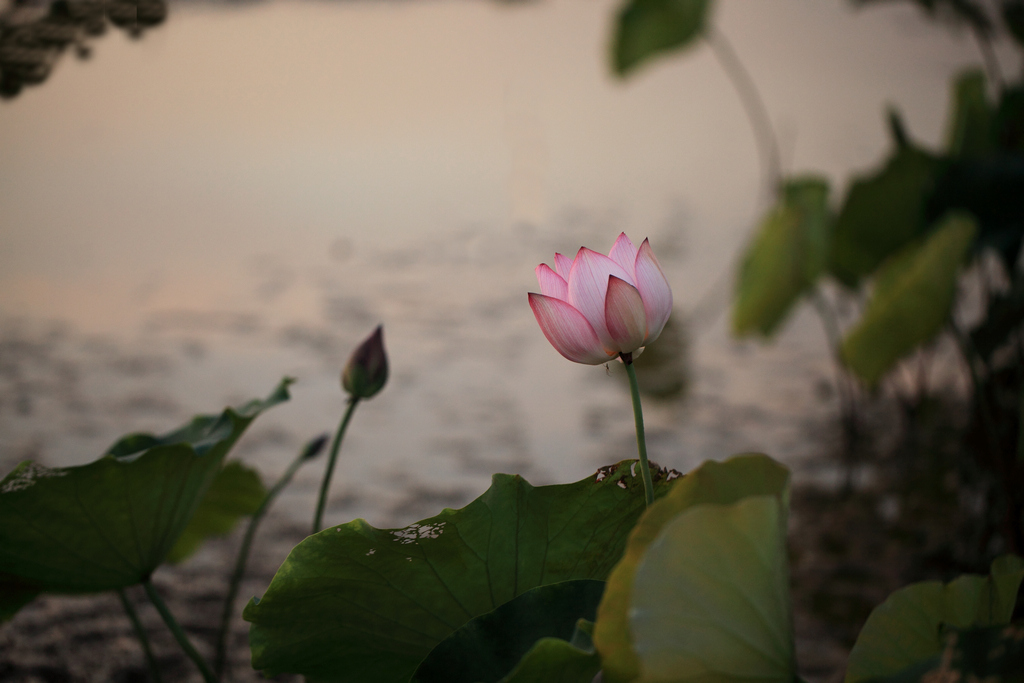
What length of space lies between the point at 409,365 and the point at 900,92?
215 cm

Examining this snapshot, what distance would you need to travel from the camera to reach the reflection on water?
0.59 meters

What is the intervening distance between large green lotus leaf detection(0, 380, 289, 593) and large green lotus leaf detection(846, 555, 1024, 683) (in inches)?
13.8

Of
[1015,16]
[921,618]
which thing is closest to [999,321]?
[921,618]

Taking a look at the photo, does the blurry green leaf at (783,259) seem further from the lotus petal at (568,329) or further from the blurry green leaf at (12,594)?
the blurry green leaf at (12,594)

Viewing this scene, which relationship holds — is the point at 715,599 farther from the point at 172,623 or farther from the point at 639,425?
the point at 172,623

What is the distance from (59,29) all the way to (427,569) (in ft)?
1.91

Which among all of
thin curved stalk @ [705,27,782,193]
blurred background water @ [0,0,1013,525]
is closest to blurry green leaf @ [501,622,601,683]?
blurred background water @ [0,0,1013,525]

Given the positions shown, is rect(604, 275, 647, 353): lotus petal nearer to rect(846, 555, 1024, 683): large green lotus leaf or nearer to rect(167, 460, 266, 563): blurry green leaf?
→ rect(846, 555, 1024, 683): large green lotus leaf

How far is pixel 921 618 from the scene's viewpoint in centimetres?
32

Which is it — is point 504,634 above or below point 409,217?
below

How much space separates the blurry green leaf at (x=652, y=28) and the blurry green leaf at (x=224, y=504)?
4.68ft

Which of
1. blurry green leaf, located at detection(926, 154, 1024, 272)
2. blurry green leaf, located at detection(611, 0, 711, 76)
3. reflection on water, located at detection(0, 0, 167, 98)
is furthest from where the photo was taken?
blurry green leaf, located at detection(611, 0, 711, 76)

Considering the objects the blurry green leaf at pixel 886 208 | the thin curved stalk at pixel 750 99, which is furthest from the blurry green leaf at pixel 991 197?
the thin curved stalk at pixel 750 99

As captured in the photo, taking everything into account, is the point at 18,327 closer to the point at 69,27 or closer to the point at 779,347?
the point at 69,27
